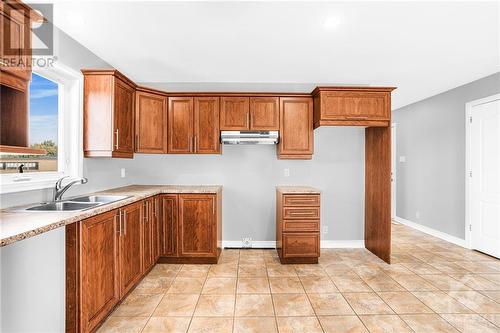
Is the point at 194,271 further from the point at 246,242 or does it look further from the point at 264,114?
the point at 264,114

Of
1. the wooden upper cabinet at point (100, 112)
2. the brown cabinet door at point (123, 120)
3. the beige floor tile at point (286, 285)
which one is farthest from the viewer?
the brown cabinet door at point (123, 120)

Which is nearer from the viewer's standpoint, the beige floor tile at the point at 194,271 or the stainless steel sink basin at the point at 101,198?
the stainless steel sink basin at the point at 101,198

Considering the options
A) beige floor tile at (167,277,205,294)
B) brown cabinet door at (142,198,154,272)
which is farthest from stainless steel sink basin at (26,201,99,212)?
beige floor tile at (167,277,205,294)

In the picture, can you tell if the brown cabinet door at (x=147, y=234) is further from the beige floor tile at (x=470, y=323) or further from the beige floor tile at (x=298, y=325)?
the beige floor tile at (x=470, y=323)

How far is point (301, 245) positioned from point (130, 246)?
2028 mm

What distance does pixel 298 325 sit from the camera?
81.9 inches

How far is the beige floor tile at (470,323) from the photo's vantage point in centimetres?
203

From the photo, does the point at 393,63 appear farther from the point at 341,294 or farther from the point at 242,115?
the point at 341,294

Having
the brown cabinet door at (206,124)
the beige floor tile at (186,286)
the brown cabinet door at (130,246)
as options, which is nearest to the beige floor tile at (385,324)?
the beige floor tile at (186,286)

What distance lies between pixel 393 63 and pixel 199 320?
3.62 metres

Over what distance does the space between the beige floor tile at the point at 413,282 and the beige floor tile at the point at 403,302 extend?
0.60 feet

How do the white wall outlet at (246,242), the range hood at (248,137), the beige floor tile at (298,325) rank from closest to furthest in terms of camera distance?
1. the beige floor tile at (298,325)
2. the range hood at (248,137)
3. the white wall outlet at (246,242)

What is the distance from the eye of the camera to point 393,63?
329cm

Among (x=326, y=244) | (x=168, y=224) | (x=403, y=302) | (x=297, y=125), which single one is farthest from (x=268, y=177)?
(x=403, y=302)
